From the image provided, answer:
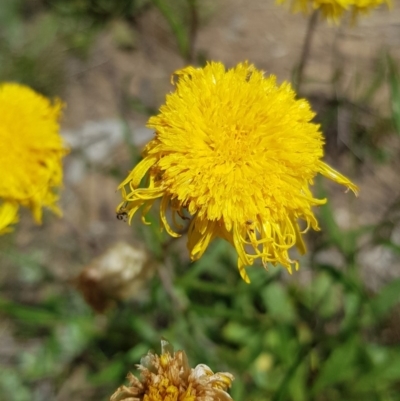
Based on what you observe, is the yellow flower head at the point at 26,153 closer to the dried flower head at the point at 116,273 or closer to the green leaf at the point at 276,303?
the dried flower head at the point at 116,273

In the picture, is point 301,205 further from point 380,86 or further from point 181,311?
point 380,86

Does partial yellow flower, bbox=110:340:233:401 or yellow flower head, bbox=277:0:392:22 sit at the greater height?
yellow flower head, bbox=277:0:392:22

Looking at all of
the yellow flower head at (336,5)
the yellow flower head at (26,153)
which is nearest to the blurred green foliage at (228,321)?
the yellow flower head at (336,5)

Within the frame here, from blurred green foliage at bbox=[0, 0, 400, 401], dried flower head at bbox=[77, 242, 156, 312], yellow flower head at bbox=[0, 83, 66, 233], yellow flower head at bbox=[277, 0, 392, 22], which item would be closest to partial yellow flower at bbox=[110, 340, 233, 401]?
blurred green foliage at bbox=[0, 0, 400, 401]

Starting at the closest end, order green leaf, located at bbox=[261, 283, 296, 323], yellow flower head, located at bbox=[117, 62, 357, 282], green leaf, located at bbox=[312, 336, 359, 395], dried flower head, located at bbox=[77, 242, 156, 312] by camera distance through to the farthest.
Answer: yellow flower head, located at bbox=[117, 62, 357, 282] → green leaf, located at bbox=[312, 336, 359, 395] → dried flower head, located at bbox=[77, 242, 156, 312] → green leaf, located at bbox=[261, 283, 296, 323]

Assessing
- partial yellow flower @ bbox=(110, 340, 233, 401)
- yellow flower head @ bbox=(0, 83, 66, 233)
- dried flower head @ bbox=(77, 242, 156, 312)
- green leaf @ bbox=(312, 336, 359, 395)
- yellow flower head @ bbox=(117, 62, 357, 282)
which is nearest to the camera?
partial yellow flower @ bbox=(110, 340, 233, 401)

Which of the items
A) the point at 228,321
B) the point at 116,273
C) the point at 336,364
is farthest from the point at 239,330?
the point at 116,273

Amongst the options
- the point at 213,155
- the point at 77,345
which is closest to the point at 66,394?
the point at 77,345

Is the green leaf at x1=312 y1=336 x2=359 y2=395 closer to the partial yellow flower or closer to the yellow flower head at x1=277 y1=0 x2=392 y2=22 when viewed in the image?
the partial yellow flower
